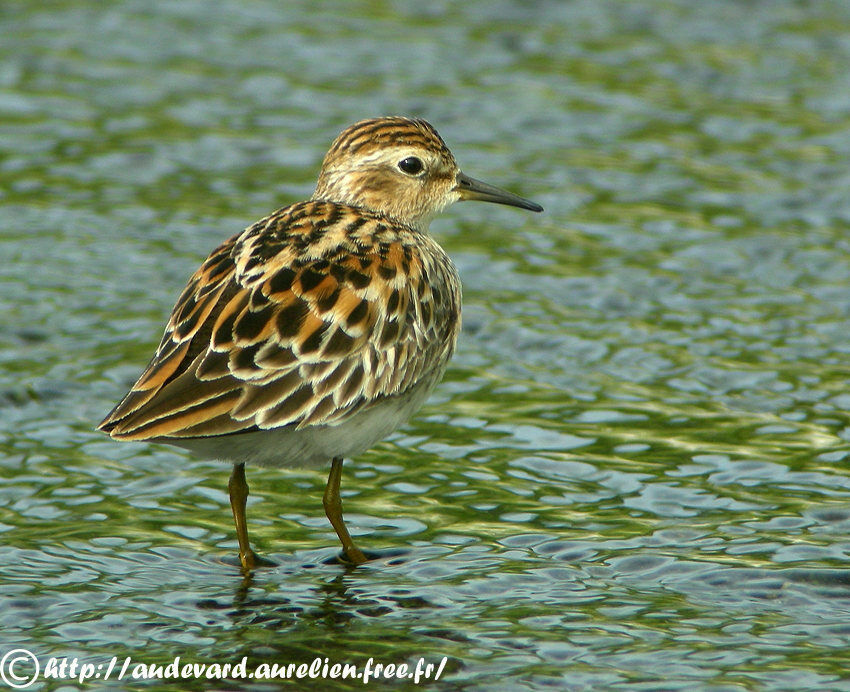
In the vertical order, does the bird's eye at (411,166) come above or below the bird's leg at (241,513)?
above

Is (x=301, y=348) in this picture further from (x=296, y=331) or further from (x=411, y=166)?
(x=411, y=166)

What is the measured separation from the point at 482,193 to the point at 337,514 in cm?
265

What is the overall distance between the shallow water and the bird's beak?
54.4 inches

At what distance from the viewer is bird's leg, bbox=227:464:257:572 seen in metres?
8.47

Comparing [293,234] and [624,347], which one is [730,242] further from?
[293,234]

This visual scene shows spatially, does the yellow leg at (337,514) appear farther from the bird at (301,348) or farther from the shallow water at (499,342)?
the shallow water at (499,342)

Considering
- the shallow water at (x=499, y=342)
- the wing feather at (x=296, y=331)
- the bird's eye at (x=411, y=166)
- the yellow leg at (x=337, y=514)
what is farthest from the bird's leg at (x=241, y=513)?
the bird's eye at (x=411, y=166)

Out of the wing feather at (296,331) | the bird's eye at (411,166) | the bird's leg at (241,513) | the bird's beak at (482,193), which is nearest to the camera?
the wing feather at (296,331)

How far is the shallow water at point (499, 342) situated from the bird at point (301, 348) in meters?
0.83

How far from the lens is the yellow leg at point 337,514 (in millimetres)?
8547

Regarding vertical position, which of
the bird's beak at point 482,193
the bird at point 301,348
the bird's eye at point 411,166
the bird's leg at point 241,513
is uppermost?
the bird's eye at point 411,166

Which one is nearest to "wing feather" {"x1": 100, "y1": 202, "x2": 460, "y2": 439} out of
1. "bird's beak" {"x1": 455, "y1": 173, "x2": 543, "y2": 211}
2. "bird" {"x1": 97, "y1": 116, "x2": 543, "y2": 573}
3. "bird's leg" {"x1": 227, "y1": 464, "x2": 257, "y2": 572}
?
"bird" {"x1": 97, "y1": 116, "x2": 543, "y2": 573}

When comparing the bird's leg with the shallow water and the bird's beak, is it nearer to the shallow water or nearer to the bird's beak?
the shallow water

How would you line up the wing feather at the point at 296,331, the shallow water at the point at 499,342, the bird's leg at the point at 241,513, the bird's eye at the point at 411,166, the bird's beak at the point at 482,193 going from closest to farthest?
the wing feather at the point at 296,331 < the shallow water at the point at 499,342 < the bird's leg at the point at 241,513 < the bird's eye at the point at 411,166 < the bird's beak at the point at 482,193
